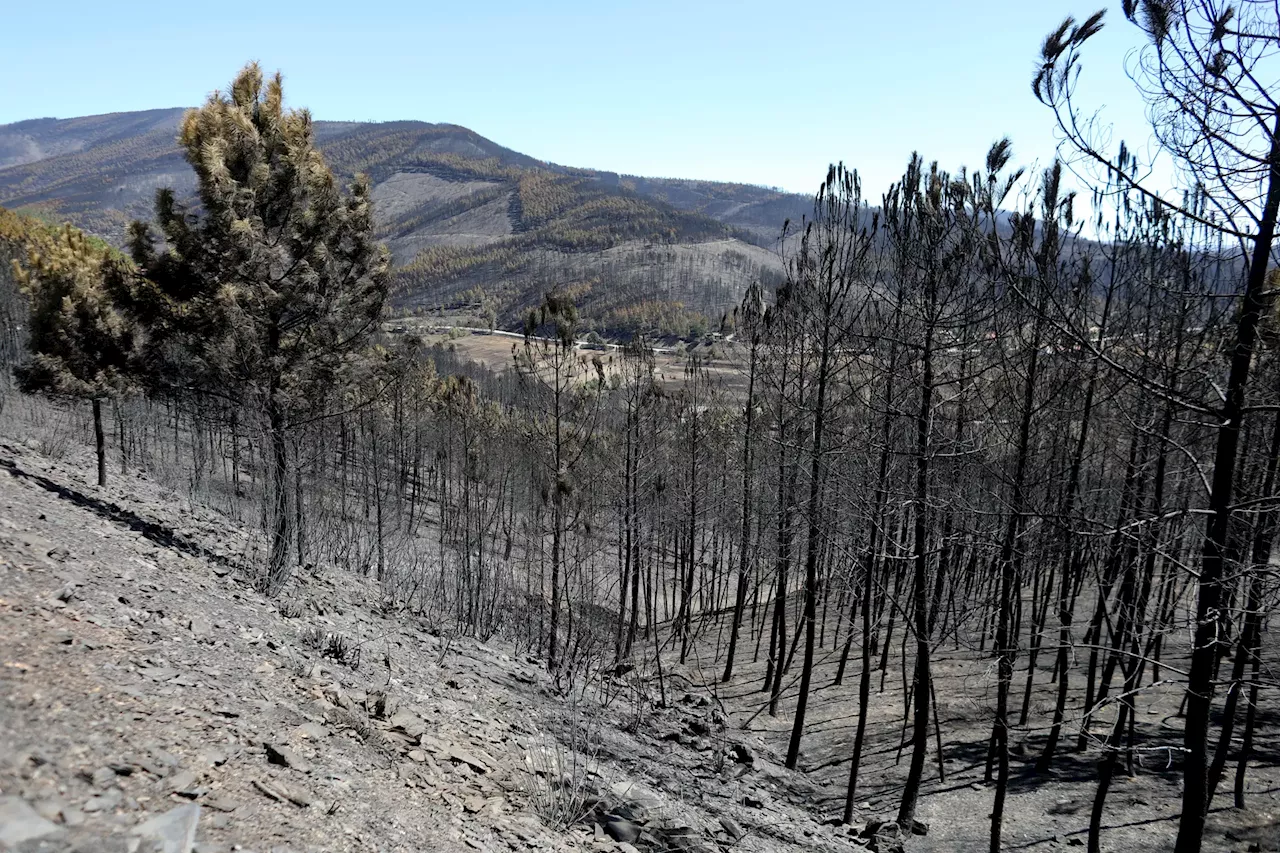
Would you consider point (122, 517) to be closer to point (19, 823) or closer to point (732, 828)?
point (19, 823)

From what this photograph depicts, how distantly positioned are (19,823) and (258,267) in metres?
9.67

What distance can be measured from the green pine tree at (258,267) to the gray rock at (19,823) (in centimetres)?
744

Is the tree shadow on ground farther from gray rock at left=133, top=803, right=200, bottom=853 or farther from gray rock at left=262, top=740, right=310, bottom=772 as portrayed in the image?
gray rock at left=133, top=803, right=200, bottom=853

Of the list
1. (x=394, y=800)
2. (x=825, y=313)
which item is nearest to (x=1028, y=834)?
(x=825, y=313)

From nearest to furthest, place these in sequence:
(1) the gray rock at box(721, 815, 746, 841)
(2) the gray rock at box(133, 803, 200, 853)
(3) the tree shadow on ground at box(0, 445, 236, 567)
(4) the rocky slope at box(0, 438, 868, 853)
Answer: (2) the gray rock at box(133, 803, 200, 853) < (4) the rocky slope at box(0, 438, 868, 853) < (1) the gray rock at box(721, 815, 746, 841) < (3) the tree shadow on ground at box(0, 445, 236, 567)

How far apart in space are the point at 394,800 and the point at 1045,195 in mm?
9588

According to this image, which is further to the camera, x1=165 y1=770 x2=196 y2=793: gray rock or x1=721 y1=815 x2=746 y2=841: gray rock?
x1=721 y1=815 x2=746 y2=841: gray rock

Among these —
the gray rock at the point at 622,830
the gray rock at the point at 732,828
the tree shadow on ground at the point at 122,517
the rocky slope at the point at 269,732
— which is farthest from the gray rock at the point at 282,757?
the tree shadow on ground at the point at 122,517

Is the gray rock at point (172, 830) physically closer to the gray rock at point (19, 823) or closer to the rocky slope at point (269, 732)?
the rocky slope at point (269, 732)

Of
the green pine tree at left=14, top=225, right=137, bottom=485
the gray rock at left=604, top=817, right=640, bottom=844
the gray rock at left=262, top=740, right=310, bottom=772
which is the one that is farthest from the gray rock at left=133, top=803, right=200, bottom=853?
the green pine tree at left=14, top=225, right=137, bottom=485

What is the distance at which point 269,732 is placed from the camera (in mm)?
4887

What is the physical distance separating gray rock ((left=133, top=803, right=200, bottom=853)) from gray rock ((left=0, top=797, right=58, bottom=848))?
0.37 metres

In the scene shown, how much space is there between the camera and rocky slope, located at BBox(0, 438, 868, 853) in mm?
3697

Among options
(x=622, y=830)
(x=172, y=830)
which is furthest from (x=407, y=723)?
(x=172, y=830)
